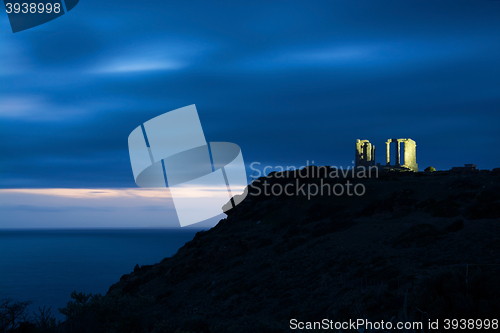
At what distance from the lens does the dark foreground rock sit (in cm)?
1166

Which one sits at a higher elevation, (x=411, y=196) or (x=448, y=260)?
(x=411, y=196)

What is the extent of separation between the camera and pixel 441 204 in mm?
31469

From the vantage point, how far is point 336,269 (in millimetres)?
21562

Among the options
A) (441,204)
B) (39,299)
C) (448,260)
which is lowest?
(39,299)

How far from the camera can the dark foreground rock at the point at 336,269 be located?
11.7 meters

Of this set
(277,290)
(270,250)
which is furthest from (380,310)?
(270,250)

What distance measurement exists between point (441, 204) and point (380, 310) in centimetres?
2157

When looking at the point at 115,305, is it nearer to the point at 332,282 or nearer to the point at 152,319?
the point at 152,319

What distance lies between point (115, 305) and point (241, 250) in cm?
2056

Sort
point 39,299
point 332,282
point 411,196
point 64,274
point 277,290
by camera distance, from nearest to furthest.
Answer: point 332,282 → point 277,290 → point 411,196 → point 39,299 → point 64,274

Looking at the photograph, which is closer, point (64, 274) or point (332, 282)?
point (332, 282)

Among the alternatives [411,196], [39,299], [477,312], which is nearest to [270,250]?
[411,196]

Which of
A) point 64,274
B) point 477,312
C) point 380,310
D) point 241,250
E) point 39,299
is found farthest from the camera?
point 64,274

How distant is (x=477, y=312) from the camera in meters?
9.34
